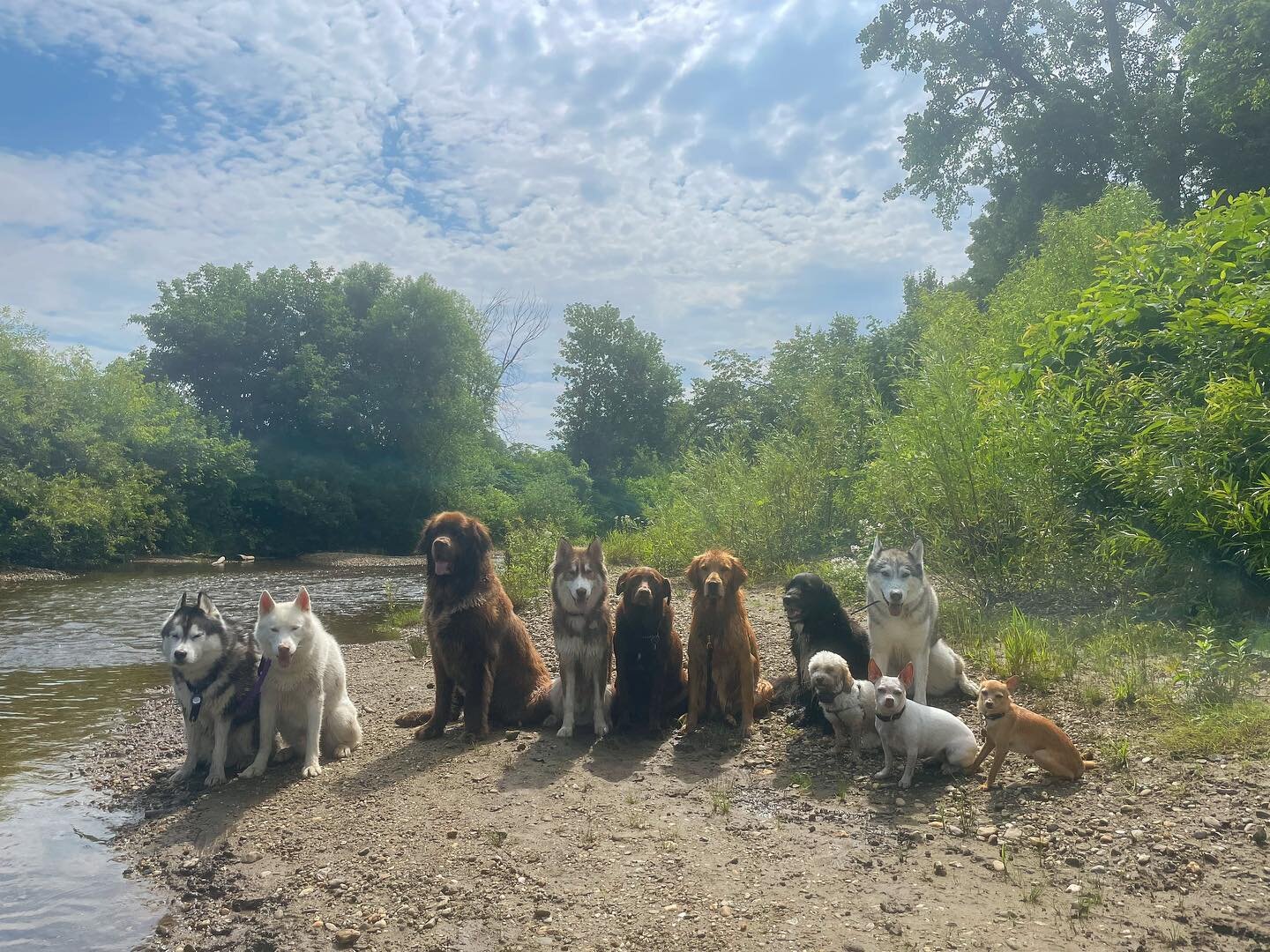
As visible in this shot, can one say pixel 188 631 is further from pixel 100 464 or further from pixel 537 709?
pixel 100 464

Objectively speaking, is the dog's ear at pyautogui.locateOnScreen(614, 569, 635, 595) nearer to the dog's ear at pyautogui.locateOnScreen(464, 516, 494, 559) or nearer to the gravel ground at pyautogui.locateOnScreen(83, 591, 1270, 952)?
the dog's ear at pyautogui.locateOnScreen(464, 516, 494, 559)

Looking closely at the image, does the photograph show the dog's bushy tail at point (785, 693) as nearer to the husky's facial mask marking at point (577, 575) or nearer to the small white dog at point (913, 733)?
the small white dog at point (913, 733)

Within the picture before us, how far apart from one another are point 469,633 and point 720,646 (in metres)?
1.92

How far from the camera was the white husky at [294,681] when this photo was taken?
535 cm

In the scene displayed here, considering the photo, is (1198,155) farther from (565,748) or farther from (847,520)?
(565,748)

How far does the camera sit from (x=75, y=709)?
25.5 feet

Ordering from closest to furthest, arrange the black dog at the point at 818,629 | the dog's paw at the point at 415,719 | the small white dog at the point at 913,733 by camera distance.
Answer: the small white dog at the point at 913,733 < the black dog at the point at 818,629 < the dog's paw at the point at 415,719

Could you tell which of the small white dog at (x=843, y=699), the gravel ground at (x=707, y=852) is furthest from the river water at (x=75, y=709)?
the small white dog at (x=843, y=699)

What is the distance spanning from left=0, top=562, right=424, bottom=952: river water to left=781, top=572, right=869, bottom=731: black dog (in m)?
4.27

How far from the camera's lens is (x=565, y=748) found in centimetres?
573

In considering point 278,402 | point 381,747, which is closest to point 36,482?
point 278,402

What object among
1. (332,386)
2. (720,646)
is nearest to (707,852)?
(720,646)

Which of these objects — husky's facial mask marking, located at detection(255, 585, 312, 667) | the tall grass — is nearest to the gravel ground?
husky's facial mask marking, located at detection(255, 585, 312, 667)

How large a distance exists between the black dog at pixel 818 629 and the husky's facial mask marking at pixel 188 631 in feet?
13.6
